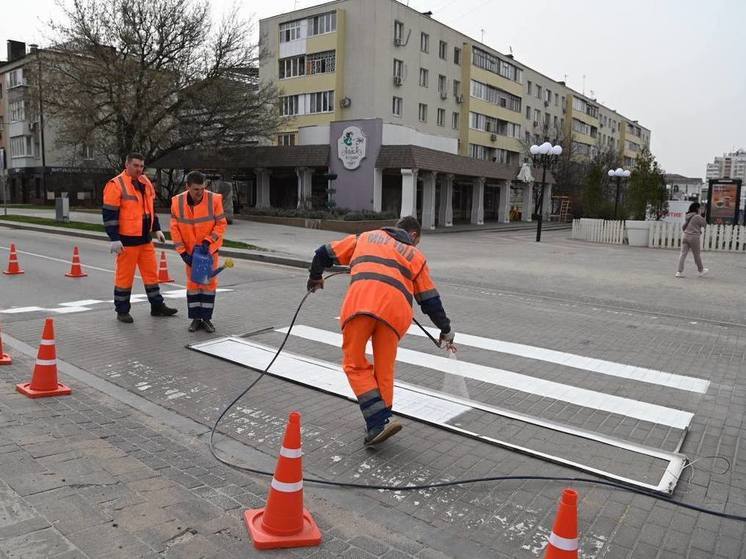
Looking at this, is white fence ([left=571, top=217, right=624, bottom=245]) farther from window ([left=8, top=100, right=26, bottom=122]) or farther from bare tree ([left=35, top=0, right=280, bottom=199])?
window ([left=8, top=100, right=26, bottom=122])

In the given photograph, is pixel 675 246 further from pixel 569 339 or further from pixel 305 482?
pixel 305 482

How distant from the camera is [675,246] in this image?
989 inches

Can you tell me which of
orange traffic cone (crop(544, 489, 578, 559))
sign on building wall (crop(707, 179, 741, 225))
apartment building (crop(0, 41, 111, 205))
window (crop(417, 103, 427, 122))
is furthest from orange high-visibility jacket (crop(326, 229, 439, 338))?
apartment building (crop(0, 41, 111, 205))

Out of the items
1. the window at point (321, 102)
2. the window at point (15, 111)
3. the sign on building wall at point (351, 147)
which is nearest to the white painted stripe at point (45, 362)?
the sign on building wall at point (351, 147)

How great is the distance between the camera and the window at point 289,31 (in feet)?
143

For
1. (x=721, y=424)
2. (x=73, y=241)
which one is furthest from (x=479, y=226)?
(x=721, y=424)

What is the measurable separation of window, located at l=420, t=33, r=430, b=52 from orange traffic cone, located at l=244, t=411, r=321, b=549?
45237mm

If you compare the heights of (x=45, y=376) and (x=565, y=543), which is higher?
(x=565, y=543)

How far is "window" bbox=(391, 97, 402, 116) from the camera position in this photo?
42.6 m

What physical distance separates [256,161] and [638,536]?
3521 cm

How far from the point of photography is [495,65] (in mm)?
55219

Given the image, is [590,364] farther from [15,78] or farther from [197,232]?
[15,78]

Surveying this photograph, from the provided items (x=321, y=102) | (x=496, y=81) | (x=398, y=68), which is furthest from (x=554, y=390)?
(x=496, y=81)

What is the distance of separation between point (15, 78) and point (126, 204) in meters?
58.1
